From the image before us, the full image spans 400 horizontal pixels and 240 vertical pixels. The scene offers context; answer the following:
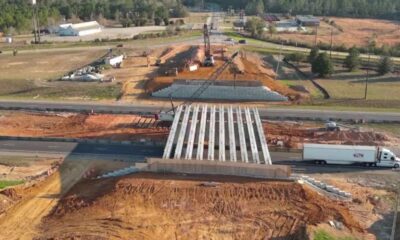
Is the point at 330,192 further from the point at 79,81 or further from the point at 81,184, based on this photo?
the point at 79,81

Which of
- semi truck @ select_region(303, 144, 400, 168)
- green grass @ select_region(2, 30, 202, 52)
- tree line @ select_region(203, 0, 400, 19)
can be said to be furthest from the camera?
tree line @ select_region(203, 0, 400, 19)

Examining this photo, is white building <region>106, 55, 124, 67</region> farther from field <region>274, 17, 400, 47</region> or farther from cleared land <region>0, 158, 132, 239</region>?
field <region>274, 17, 400, 47</region>

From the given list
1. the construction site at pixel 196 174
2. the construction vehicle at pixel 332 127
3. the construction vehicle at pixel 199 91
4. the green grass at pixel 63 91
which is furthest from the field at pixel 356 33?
the construction vehicle at pixel 332 127

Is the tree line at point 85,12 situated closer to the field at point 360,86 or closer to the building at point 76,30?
the building at point 76,30

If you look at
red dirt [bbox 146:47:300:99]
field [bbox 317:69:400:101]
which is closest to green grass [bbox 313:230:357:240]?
red dirt [bbox 146:47:300:99]

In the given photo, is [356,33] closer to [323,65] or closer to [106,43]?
[323,65]

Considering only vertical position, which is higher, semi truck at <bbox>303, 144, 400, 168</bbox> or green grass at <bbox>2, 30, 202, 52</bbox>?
green grass at <bbox>2, 30, 202, 52</bbox>

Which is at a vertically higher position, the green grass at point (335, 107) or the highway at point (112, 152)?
the green grass at point (335, 107)
